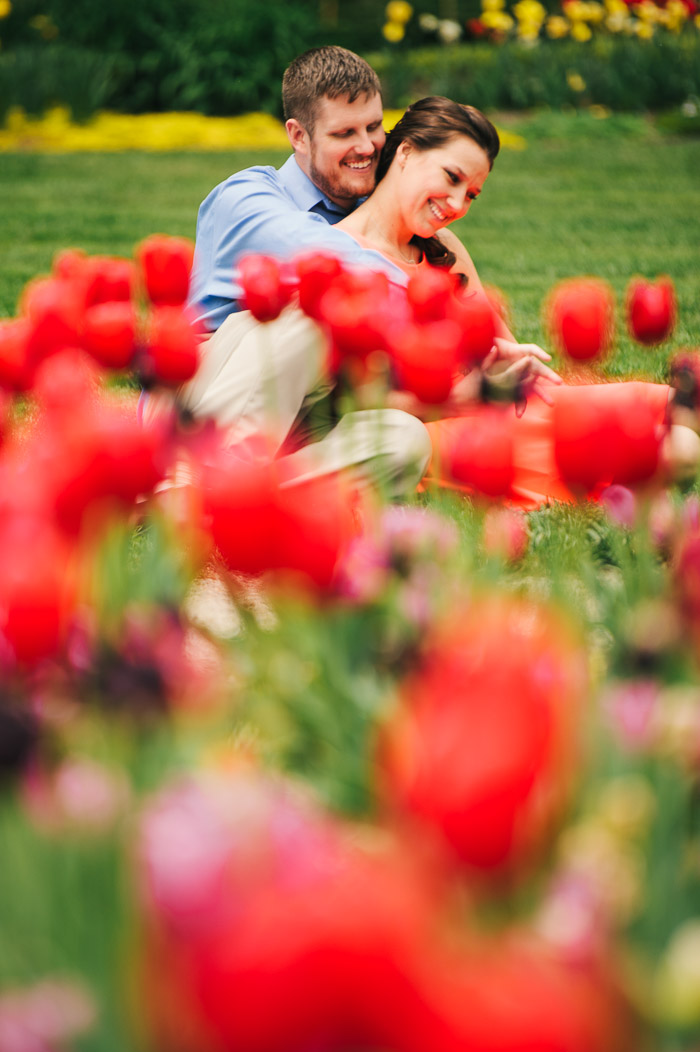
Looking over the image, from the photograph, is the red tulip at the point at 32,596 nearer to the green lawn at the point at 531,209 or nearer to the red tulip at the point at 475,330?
the red tulip at the point at 475,330

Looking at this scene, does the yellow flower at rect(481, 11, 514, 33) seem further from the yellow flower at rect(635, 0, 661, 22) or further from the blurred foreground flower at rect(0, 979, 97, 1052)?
the blurred foreground flower at rect(0, 979, 97, 1052)

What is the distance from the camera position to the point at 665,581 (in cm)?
155

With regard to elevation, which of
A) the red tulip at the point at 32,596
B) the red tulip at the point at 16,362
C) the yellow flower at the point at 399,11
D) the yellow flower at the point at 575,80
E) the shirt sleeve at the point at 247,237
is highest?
the yellow flower at the point at 399,11

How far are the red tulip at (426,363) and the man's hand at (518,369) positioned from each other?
1.56ft

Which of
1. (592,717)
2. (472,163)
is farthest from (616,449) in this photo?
(472,163)

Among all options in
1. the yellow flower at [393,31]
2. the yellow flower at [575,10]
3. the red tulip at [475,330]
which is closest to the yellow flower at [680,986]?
the red tulip at [475,330]

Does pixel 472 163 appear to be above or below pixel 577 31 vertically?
below

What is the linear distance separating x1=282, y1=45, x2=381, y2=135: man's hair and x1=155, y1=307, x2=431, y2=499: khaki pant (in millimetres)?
823

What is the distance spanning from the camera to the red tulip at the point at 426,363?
4.85 ft

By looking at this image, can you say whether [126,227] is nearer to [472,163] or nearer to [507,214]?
[507,214]

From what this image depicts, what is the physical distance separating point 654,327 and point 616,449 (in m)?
0.72

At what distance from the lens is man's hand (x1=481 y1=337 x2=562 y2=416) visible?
2.09m

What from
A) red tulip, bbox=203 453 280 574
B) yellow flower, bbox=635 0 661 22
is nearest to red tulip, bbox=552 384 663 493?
red tulip, bbox=203 453 280 574

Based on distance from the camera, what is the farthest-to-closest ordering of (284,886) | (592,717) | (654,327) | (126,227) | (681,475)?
(126,227)
(681,475)
(654,327)
(592,717)
(284,886)
